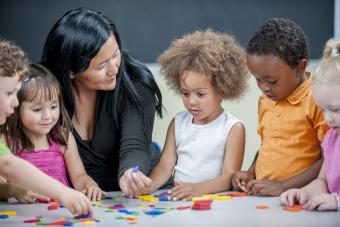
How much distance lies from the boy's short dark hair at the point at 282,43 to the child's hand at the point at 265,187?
1.29ft

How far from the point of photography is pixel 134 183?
2.11m

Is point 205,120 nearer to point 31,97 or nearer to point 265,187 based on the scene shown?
point 265,187

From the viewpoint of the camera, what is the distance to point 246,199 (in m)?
2.09

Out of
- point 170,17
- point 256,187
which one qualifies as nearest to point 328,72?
point 256,187

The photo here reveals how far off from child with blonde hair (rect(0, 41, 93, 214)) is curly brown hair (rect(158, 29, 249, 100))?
0.66m

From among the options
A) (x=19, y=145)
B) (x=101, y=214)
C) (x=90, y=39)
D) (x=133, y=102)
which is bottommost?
(x=101, y=214)

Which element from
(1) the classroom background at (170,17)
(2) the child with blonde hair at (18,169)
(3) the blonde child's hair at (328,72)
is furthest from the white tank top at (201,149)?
(1) the classroom background at (170,17)

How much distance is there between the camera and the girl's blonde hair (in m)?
2.27

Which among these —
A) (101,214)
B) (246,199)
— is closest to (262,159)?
(246,199)

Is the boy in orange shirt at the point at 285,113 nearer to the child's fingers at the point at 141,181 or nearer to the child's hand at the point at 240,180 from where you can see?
the child's hand at the point at 240,180

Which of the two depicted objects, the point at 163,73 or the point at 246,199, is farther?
the point at 163,73

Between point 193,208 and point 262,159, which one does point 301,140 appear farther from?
point 193,208

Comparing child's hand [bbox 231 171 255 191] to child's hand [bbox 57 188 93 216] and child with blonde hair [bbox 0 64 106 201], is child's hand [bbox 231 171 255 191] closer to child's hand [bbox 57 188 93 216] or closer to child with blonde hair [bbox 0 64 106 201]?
child with blonde hair [bbox 0 64 106 201]

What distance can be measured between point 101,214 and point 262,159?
660 millimetres
